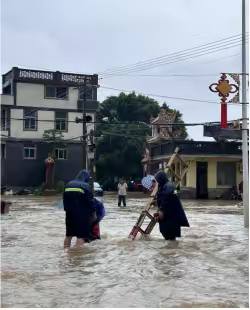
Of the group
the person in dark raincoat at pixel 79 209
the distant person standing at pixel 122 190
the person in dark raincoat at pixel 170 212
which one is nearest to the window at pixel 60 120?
the distant person standing at pixel 122 190

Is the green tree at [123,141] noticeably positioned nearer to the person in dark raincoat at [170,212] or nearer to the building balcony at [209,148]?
the building balcony at [209,148]

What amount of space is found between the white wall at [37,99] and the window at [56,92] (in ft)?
1.02

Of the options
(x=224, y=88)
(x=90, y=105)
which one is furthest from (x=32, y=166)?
(x=224, y=88)

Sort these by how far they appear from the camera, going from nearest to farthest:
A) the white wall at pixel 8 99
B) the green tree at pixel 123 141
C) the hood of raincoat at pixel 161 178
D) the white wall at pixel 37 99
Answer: the hood of raincoat at pixel 161 178
the white wall at pixel 8 99
the white wall at pixel 37 99
the green tree at pixel 123 141

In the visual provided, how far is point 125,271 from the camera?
9.26 m

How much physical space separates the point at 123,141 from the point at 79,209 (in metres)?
49.9

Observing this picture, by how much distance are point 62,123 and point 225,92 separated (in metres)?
36.5

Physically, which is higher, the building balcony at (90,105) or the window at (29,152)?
the building balcony at (90,105)

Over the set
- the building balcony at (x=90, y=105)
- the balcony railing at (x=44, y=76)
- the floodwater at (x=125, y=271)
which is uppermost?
the balcony railing at (x=44, y=76)

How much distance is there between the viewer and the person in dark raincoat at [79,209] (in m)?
11.3

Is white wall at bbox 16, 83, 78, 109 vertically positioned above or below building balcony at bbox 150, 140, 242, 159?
above

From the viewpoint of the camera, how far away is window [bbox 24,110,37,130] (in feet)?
168

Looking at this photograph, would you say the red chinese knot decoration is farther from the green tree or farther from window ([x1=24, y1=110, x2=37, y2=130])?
the green tree

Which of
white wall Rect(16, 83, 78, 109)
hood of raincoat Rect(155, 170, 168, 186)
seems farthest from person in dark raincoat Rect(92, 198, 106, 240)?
white wall Rect(16, 83, 78, 109)
